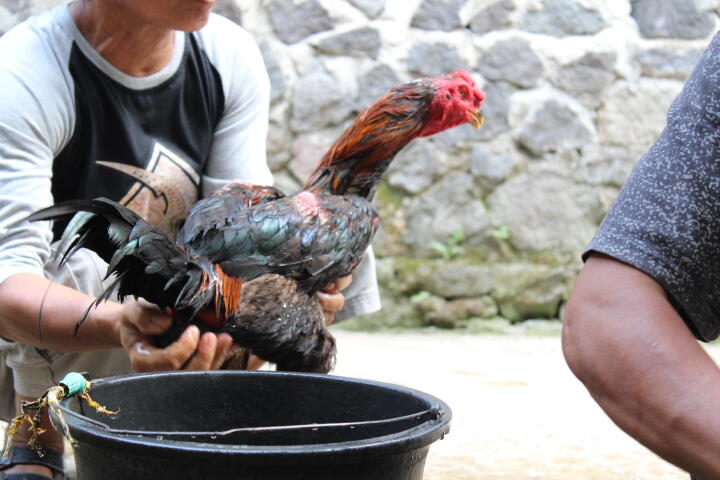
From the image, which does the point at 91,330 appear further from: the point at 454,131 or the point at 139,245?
the point at 454,131

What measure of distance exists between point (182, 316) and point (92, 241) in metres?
0.27

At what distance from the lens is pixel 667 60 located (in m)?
4.41

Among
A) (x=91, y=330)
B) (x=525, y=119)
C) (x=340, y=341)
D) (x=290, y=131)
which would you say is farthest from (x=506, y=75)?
(x=91, y=330)

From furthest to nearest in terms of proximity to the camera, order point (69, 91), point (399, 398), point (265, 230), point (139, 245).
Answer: point (69, 91), point (265, 230), point (139, 245), point (399, 398)

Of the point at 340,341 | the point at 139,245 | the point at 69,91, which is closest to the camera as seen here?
the point at 139,245

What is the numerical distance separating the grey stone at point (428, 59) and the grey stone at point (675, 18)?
1.05 meters

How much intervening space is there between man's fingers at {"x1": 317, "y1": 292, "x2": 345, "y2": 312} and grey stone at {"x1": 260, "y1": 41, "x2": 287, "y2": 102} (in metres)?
2.39

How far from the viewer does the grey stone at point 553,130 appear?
4379mm

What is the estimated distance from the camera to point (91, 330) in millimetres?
1744

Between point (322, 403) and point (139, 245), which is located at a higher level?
point (139, 245)

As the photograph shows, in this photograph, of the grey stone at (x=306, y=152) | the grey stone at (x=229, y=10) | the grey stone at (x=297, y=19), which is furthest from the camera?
the grey stone at (x=306, y=152)

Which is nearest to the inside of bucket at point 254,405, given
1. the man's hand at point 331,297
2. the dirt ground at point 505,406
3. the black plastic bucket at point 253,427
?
the black plastic bucket at point 253,427

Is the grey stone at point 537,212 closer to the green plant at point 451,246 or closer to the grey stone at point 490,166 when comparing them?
the grey stone at point 490,166

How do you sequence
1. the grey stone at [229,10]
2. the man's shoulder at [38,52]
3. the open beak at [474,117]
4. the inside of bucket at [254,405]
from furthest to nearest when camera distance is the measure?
the grey stone at [229,10], the open beak at [474,117], the man's shoulder at [38,52], the inside of bucket at [254,405]
